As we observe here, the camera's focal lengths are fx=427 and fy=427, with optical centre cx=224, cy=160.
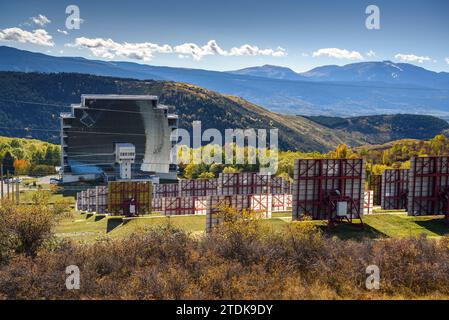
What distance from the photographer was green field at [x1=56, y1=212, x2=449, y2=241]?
114ft

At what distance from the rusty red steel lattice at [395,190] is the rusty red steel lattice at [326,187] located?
1384cm

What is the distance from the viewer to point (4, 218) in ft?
95.1

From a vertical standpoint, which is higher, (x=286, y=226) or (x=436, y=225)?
(x=286, y=226)

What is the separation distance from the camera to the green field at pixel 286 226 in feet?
114

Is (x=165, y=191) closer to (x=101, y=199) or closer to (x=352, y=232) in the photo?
(x=101, y=199)

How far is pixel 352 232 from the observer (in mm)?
34938

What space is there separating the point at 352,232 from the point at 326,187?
13.8 feet

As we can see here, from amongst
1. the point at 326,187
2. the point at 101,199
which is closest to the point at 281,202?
the point at 326,187

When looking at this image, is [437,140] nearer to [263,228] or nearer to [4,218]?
[263,228]

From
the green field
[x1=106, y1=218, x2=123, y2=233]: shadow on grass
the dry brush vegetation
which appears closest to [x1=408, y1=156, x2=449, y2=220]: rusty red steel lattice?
the green field

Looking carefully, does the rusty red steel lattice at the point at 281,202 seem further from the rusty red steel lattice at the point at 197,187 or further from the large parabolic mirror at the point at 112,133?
the large parabolic mirror at the point at 112,133

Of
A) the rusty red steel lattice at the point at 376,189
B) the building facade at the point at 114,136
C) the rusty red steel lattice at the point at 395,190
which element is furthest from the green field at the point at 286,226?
the building facade at the point at 114,136
